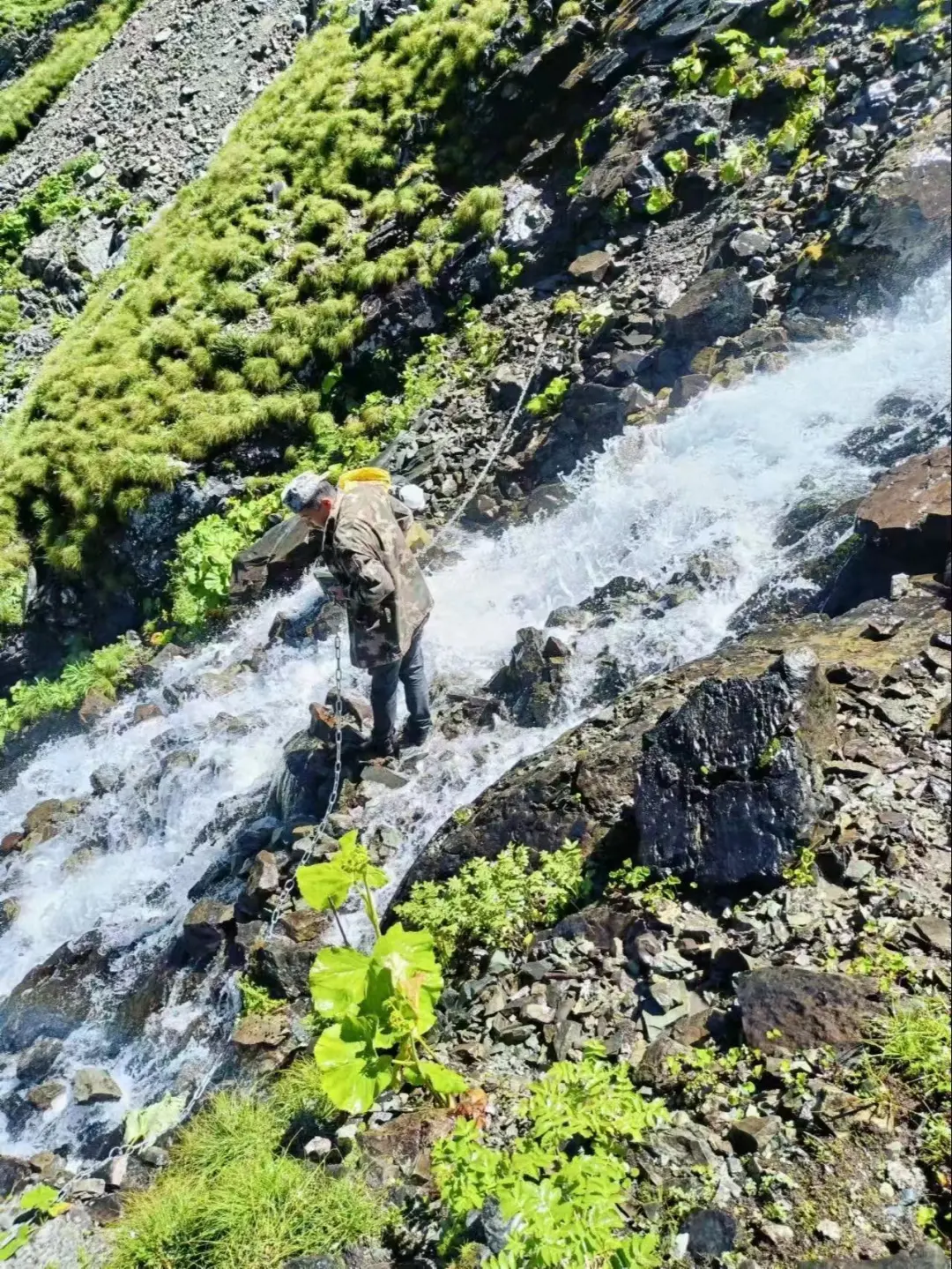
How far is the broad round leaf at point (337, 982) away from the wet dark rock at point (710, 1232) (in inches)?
61.9

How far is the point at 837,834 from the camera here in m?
4.48

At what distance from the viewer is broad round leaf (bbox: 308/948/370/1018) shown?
394cm

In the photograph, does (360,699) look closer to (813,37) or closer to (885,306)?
(885,306)

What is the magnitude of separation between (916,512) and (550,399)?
5794 mm

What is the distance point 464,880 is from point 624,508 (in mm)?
5214

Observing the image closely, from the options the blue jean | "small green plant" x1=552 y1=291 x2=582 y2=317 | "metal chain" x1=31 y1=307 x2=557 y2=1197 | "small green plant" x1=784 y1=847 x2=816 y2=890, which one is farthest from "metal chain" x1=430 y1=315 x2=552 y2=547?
"small green plant" x1=784 y1=847 x2=816 y2=890

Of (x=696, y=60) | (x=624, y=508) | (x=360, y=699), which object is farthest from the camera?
(x=696, y=60)

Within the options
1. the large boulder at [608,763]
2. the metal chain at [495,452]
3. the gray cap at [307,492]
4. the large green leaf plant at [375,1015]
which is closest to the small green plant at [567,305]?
the metal chain at [495,452]

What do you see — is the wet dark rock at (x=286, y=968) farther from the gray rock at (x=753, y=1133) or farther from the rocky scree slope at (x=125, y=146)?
the rocky scree slope at (x=125, y=146)

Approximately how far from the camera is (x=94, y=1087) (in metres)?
6.53

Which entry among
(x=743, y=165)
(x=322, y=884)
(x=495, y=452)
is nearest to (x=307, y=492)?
(x=322, y=884)

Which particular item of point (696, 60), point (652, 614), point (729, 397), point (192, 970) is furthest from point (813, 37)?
point (192, 970)

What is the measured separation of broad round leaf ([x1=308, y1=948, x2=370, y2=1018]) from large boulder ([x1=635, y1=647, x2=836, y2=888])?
1739 millimetres

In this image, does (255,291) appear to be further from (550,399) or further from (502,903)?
(502,903)
